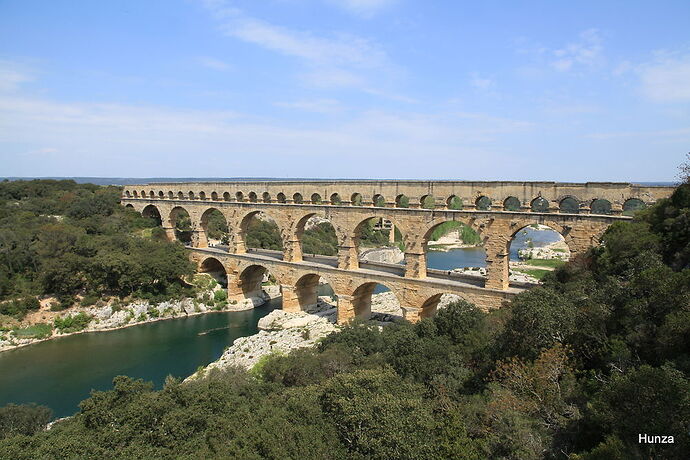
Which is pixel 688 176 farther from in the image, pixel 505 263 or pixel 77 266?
pixel 77 266

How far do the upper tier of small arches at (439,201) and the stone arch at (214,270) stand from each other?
4180mm

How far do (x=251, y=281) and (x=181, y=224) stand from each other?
11.9 metres

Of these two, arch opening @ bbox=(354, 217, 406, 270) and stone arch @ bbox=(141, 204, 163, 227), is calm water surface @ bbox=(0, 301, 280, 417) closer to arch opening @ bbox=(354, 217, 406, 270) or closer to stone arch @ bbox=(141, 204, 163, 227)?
stone arch @ bbox=(141, 204, 163, 227)

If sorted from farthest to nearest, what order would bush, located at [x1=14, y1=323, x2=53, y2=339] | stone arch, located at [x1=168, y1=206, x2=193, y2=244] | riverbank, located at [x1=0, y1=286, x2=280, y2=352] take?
stone arch, located at [x1=168, y1=206, x2=193, y2=244], riverbank, located at [x1=0, y1=286, x2=280, y2=352], bush, located at [x1=14, y1=323, x2=53, y2=339]

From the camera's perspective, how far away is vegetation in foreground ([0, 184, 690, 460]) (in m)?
Answer: 6.33

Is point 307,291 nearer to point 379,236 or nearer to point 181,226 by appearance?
point 181,226

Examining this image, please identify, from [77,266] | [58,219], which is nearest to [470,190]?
[77,266]

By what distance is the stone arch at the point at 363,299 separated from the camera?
70.8 ft

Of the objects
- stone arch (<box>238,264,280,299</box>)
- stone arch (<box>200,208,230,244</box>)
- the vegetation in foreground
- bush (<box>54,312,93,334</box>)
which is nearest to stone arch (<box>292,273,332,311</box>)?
stone arch (<box>238,264,280,299</box>)

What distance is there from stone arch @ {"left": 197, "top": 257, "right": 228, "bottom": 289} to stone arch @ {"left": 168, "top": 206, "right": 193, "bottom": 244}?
3193 mm

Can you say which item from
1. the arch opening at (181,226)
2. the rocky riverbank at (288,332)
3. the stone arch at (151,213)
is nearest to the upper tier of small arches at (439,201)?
the arch opening at (181,226)

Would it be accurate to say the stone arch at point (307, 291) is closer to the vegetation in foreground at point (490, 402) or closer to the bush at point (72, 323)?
the bush at point (72, 323)

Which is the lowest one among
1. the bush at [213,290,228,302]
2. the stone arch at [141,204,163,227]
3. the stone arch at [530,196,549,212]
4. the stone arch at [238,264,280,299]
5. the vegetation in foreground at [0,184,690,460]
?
the bush at [213,290,228,302]

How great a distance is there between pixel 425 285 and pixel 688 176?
980cm
